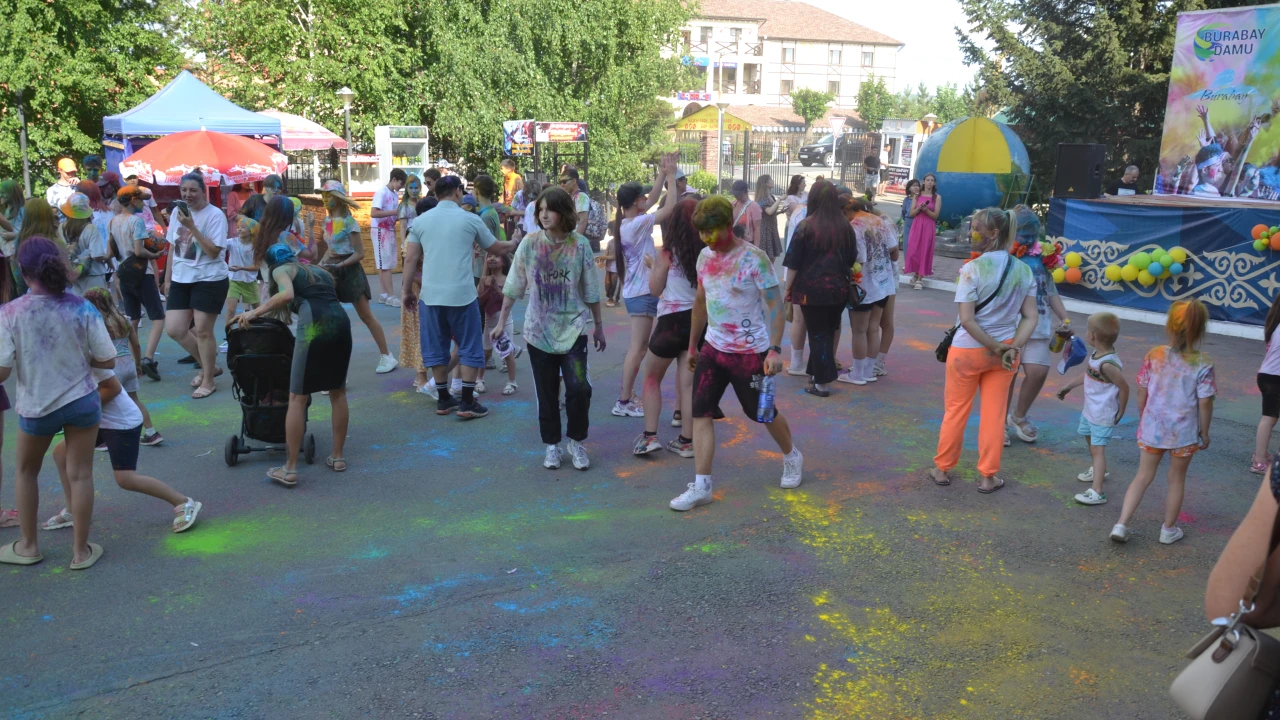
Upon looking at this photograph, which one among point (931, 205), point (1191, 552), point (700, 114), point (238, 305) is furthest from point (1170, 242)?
point (700, 114)

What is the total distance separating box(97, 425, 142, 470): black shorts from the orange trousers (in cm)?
446

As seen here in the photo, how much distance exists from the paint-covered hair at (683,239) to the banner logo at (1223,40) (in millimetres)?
12599

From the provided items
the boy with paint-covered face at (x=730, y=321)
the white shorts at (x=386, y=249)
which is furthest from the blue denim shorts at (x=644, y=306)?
the white shorts at (x=386, y=249)

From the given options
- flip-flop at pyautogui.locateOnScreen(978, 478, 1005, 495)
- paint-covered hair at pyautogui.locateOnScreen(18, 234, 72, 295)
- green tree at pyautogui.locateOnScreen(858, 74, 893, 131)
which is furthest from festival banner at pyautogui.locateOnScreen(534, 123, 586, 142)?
green tree at pyautogui.locateOnScreen(858, 74, 893, 131)

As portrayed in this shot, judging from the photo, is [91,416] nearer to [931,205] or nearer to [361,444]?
[361,444]

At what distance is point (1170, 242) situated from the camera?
1157 cm

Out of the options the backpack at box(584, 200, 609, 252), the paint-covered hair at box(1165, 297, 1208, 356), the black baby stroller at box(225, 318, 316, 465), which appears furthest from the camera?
the backpack at box(584, 200, 609, 252)

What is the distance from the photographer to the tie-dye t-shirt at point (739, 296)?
208 inches

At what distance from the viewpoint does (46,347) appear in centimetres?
454

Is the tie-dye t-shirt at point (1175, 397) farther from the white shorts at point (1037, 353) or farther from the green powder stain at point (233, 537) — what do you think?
the green powder stain at point (233, 537)

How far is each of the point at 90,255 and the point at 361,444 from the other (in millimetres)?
2828

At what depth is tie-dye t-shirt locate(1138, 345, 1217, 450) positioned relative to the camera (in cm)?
477

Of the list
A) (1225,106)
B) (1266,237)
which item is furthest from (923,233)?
(1225,106)

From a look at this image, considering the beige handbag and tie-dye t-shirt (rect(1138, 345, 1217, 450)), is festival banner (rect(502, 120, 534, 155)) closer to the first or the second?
tie-dye t-shirt (rect(1138, 345, 1217, 450))
